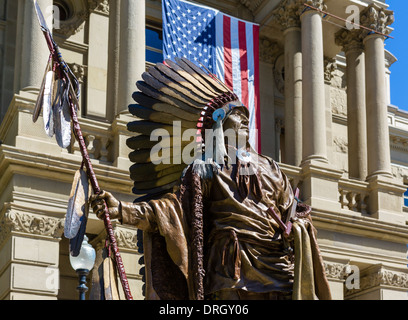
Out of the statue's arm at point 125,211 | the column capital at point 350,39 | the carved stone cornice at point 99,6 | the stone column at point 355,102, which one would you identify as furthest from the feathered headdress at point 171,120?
the column capital at point 350,39

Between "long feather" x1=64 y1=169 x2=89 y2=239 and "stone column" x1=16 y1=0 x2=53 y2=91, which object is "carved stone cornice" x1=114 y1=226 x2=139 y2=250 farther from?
"long feather" x1=64 y1=169 x2=89 y2=239

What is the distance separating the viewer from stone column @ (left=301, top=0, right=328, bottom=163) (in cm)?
1984

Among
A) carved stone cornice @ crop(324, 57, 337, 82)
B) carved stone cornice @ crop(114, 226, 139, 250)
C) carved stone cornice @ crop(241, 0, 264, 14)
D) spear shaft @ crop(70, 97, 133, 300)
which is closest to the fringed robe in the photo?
spear shaft @ crop(70, 97, 133, 300)

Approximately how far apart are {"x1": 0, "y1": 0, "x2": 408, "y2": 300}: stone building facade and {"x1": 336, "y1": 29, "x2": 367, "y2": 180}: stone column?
3 centimetres

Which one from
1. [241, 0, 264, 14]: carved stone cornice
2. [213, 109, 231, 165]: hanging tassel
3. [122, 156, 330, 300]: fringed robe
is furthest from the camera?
[241, 0, 264, 14]: carved stone cornice

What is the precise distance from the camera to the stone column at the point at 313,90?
19.8 metres

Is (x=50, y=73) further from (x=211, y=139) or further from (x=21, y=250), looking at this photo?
(x=21, y=250)

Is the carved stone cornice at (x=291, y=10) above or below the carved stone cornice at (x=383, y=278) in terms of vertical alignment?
above

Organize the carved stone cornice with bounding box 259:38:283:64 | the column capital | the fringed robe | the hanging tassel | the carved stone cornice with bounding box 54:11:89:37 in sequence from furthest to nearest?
the carved stone cornice with bounding box 259:38:283:64 < the column capital < the carved stone cornice with bounding box 54:11:89:37 < the hanging tassel < the fringed robe

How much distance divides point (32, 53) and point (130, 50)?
2195 mm

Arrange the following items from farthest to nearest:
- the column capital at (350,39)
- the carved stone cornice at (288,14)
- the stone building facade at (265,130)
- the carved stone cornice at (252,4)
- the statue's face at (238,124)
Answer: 1. the carved stone cornice at (252,4)
2. the column capital at (350,39)
3. the carved stone cornice at (288,14)
4. the stone building facade at (265,130)
5. the statue's face at (238,124)

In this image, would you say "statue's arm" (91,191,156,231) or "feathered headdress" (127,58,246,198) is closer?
"statue's arm" (91,191,156,231)

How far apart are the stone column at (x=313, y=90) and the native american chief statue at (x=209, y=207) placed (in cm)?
1100

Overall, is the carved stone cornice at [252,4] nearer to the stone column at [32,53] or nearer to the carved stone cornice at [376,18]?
the carved stone cornice at [376,18]
